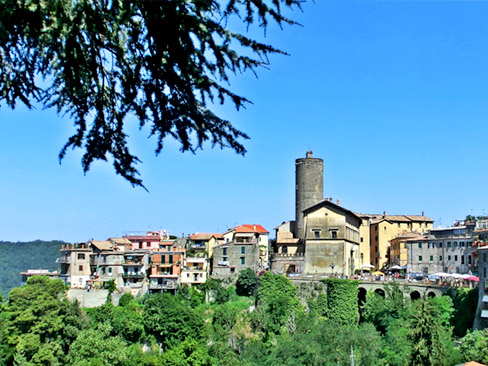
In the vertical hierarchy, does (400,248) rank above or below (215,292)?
above

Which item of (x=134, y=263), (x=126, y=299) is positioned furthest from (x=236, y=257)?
(x=126, y=299)

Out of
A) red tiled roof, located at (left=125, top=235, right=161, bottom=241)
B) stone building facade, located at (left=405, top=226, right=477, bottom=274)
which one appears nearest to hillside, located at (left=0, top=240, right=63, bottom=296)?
red tiled roof, located at (left=125, top=235, right=161, bottom=241)

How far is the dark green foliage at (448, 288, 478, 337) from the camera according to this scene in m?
40.8

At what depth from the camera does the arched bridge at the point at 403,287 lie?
150 feet

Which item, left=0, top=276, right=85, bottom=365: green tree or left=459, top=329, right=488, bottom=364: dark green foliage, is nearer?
left=459, top=329, right=488, bottom=364: dark green foliage

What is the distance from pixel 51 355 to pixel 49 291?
6.43m

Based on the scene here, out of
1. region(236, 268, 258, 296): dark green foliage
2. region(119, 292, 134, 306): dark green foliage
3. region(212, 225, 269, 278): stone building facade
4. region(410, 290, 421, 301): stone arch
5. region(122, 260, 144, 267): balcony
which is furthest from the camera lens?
region(122, 260, 144, 267): balcony

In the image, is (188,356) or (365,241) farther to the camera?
(365,241)

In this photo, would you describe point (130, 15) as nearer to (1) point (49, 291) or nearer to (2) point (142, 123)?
(2) point (142, 123)

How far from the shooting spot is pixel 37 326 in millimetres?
45906

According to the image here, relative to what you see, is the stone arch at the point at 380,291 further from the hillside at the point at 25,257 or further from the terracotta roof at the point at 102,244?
the hillside at the point at 25,257

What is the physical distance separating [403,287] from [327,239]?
866 centimetres

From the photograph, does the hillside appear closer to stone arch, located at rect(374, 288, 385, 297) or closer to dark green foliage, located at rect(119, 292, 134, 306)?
dark green foliage, located at rect(119, 292, 134, 306)

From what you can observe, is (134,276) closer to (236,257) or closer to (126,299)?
(126,299)
